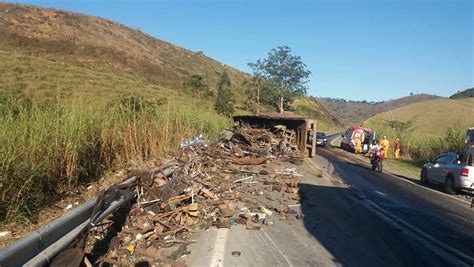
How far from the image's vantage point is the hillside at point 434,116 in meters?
95.0

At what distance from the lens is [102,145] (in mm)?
10234

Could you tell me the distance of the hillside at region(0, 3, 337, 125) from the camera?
4784 centimetres

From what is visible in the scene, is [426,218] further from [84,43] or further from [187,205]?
[84,43]

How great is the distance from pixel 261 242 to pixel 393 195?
27.3 ft

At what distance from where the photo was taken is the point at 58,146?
8148mm

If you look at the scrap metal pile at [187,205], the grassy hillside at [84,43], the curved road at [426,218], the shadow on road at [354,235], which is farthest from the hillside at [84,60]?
the shadow on road at [354,235]

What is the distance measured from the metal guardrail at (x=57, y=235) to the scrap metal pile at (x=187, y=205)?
586 mm

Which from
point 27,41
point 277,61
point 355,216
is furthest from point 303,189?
point 277,61

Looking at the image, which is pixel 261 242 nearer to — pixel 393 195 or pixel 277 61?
pixel 393 195

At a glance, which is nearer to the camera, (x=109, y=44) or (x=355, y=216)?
(x=355, y=216)

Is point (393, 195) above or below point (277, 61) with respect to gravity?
below

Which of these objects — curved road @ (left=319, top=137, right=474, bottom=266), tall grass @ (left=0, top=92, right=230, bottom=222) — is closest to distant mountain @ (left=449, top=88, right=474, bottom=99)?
curved road @ (left=319, top=137, right=474, bottom=266)

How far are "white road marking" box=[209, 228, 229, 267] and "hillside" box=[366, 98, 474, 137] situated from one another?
8536 cm

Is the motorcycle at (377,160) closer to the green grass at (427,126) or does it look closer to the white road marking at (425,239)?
the green grass at (427,126)
